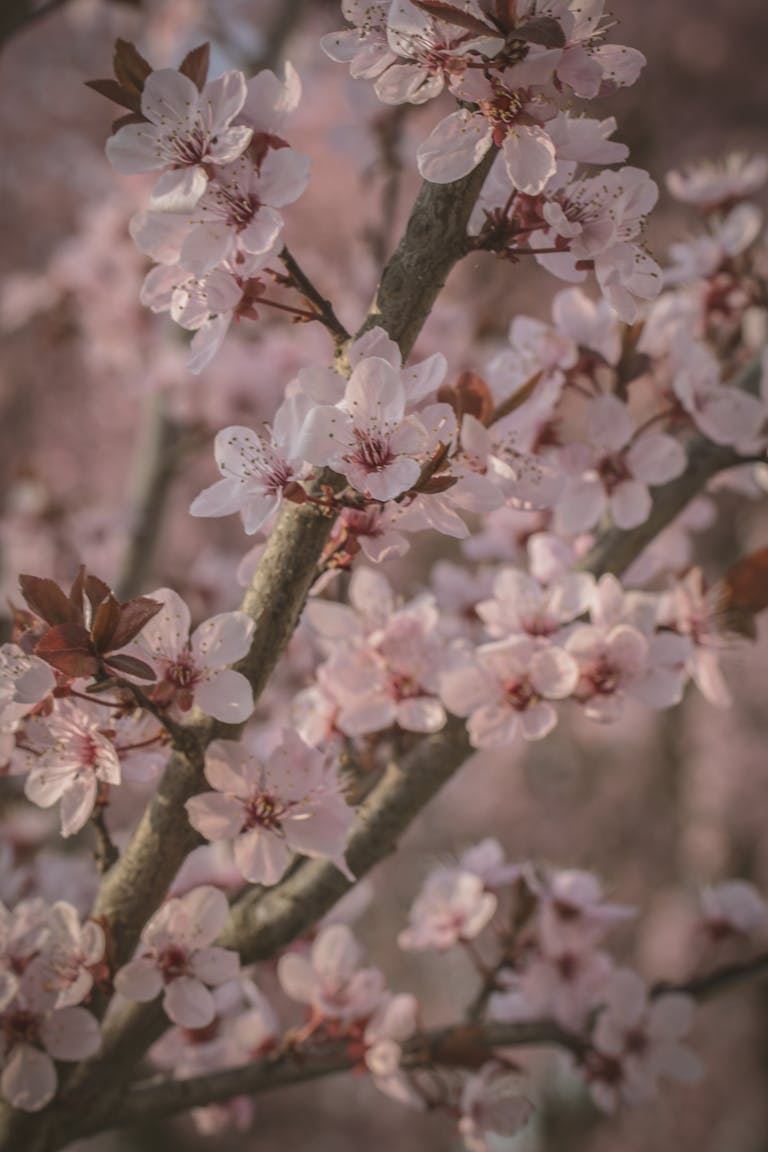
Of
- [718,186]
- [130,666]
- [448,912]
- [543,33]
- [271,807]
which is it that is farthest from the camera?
[718,186]

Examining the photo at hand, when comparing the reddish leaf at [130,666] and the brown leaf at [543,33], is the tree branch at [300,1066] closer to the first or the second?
the reddish leaf at [130,666]

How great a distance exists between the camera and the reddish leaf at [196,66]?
0.80m

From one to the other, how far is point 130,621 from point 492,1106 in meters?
0.76

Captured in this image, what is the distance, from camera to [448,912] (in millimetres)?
1289

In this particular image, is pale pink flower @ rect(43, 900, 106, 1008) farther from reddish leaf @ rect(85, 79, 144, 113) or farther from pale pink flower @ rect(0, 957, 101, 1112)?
reddish leaf @ rect(85, 79, 144, 113)

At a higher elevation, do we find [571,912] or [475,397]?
[475,397]

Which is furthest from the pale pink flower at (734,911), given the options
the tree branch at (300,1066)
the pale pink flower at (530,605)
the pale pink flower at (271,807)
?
the pale pink flower at (271,807)

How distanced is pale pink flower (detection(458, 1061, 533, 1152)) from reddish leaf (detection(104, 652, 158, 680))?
70cm

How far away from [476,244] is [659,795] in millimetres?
5620

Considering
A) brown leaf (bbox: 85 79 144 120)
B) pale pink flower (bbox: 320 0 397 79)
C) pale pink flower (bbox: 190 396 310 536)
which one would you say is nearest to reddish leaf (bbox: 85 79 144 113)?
brown leaf (bbox: 85 79 144 120)

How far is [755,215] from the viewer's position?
1337mm

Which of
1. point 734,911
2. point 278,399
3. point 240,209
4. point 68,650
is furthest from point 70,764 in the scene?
point 278,399

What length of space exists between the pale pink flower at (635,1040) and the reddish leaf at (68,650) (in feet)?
2.89

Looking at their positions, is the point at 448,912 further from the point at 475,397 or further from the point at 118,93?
the point at 118,93
